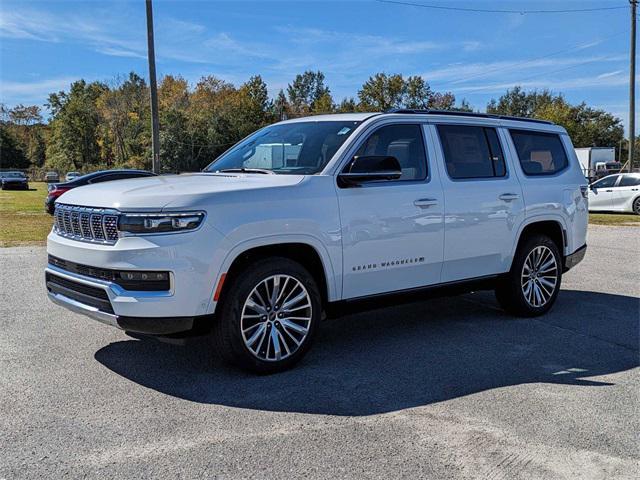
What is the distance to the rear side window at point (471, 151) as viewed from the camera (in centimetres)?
580

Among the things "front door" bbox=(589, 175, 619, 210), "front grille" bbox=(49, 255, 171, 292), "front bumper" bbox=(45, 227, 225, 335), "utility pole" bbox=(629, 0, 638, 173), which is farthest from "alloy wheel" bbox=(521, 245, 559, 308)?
"utility pole" bbox=(629, 0, 638, 173)

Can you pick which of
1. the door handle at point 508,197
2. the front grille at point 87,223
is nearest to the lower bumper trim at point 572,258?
the door handle at point 508,197

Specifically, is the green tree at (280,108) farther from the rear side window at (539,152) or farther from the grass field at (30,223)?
the rear side window at (539,152)

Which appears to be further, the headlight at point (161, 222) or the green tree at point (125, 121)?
the green tree at point (125, 121)

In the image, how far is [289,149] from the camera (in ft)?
18.0

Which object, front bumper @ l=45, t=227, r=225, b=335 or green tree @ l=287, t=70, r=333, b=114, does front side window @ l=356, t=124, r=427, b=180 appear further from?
green tree @ l=287, t=70, r=333, b=114

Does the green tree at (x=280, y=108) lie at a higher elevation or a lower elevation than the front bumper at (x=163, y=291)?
higher

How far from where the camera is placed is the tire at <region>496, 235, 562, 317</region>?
639 centimetres

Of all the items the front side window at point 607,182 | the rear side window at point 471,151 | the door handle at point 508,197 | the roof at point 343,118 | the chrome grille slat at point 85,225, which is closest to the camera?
the chrome grille slat at point 85,225

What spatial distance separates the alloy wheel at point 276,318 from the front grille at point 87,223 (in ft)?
3.70

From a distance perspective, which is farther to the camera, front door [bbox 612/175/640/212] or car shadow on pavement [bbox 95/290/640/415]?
front door [bbox 612/175/640/212]

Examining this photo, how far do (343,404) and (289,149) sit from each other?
8.06ft

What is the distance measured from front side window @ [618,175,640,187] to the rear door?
56.3 ft

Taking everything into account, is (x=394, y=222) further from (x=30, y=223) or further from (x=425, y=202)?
(x=30, y=223)
